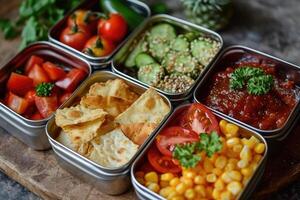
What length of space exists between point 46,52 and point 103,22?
1.81 ft

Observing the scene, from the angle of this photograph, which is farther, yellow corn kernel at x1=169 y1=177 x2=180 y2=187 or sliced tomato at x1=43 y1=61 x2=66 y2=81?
sliced tomato at x1=43 y1=61 x2=66 y2=81

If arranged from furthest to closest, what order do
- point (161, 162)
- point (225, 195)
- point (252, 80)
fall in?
point (252, 80) → point (161, 162) → point (225, 195)

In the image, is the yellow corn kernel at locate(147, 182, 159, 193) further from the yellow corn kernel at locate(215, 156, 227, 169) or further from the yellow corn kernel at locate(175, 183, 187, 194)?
the yellow corn kernel at locate(215, 156, 227, 169)

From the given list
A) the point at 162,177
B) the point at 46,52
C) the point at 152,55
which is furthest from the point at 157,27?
the point at 162,177

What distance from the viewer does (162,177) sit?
3.33m

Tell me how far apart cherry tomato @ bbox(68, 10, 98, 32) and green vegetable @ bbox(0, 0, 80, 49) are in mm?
182

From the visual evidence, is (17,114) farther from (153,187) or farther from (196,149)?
(196,149)

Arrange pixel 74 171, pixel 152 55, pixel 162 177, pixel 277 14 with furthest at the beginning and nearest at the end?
pixel 277 14 < pixel 152 55 < pixel 74 171 < pixel 162 177

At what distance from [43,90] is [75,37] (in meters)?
0.69

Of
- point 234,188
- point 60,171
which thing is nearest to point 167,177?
point 234,188

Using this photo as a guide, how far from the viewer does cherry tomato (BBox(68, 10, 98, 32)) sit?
14.7 ft

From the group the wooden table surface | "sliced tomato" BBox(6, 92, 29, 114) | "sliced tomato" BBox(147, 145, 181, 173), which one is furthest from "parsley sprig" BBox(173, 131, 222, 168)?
"sliced tomato" BBox(6, 92, 29, 114)

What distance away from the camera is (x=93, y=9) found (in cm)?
479

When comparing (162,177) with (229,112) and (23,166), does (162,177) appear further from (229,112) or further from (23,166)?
(23,166)
